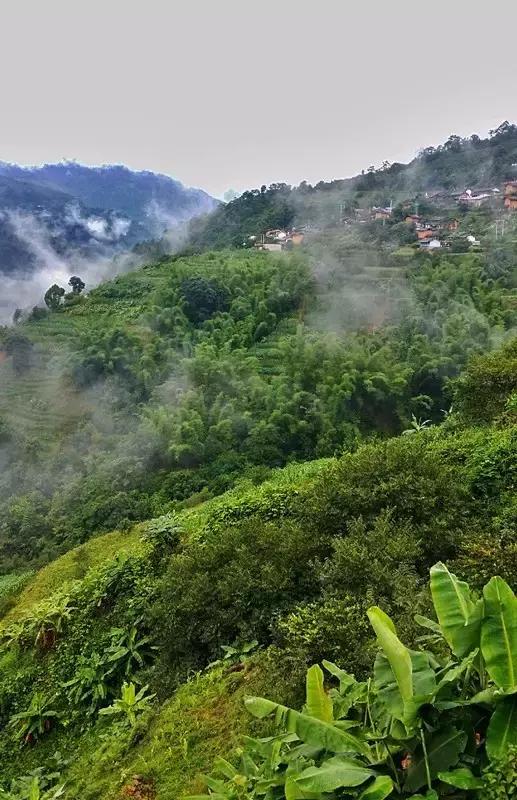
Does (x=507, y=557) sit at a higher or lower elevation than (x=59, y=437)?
higher

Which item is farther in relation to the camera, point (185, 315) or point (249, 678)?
point (185, 315)

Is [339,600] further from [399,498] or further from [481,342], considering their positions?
[481,342]

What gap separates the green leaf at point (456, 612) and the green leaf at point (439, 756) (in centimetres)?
24

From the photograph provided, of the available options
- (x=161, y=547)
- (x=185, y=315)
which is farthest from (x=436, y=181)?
(x=161, y=547)

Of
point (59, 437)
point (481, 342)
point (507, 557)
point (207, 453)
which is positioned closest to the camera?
point (507, 557)

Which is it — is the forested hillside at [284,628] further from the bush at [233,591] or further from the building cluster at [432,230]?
the building cluster at [432,230]

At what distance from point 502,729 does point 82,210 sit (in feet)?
231

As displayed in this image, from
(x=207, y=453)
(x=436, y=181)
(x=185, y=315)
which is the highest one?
(x=436, y=181)

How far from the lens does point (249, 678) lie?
3508 millimetres

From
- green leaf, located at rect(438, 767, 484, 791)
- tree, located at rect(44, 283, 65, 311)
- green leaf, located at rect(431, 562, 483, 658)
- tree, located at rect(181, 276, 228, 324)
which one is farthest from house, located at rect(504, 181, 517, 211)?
green leaf, located at rect(438, 767, 484, 791)

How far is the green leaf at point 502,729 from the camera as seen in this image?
62.9 inches

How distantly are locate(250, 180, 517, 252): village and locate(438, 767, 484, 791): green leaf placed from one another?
30.6m

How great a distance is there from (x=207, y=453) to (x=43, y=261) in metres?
45.6

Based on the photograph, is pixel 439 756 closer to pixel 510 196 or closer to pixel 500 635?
pixel 500 635
